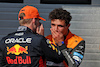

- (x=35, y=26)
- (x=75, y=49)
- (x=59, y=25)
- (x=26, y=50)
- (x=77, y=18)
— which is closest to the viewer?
(x=26, y=50)

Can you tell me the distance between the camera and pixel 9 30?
6.74 meters

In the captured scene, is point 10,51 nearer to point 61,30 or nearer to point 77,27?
point 61,30

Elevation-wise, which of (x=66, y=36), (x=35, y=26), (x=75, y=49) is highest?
(x=35, y=26)

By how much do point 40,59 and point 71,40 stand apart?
1.20 m

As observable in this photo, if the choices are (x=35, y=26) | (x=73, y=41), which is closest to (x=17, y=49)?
(x=35, y=26)

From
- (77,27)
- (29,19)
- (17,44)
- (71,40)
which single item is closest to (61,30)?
(71,40)

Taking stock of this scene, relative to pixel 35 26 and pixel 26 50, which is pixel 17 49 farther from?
pixel 35 26

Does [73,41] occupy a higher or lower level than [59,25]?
lower

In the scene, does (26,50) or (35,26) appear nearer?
(26,50)

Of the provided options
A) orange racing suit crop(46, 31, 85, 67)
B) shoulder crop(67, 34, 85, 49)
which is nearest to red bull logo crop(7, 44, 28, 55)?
orange racing suit crop(46, 31, 85, 67)

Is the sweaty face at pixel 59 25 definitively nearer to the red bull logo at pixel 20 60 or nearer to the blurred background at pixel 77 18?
the red bull logo at pixel 20 60

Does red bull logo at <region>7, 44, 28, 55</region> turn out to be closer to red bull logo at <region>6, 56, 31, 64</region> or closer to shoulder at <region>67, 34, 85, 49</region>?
red bull logo at <region>6, 56, 31, 64</region>

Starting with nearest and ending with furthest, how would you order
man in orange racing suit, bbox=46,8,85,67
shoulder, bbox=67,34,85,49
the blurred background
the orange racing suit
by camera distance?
the orange racing suit, man in orange racing suit, bbox=46,8,85,67, shoulder, bbox=67,34,85,49, the blurred background

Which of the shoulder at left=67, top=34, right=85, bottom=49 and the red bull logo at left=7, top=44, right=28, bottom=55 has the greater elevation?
the red bull logo at left=7, top=44, right=28, bottom=55
